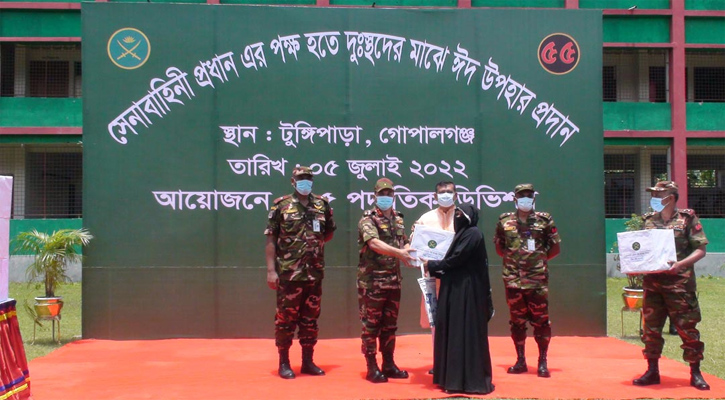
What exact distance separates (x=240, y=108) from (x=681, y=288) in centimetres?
498

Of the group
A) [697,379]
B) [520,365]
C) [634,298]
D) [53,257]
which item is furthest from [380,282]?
[53,257]

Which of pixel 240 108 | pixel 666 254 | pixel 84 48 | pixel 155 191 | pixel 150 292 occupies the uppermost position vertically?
pixel 84 48

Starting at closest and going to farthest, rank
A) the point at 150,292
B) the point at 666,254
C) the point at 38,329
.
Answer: the point at 666,254, the point at 150,292, the point at 38,329

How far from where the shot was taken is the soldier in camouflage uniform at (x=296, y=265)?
5.95m

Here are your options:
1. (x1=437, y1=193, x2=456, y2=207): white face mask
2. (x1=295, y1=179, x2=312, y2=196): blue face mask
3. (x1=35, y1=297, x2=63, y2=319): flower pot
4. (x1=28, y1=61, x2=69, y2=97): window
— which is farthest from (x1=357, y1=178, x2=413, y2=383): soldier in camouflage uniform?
(x1=28, y1=61, x2=69, y2=97): window

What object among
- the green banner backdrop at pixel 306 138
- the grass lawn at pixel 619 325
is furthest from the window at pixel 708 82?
the green banner backdrop at pixel 306 138

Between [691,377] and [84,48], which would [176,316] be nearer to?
[84,48]

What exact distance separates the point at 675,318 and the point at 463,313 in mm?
1753

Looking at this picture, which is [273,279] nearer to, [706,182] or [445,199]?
[445,199]

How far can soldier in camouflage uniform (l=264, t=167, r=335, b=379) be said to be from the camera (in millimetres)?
5945

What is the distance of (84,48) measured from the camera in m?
7.83

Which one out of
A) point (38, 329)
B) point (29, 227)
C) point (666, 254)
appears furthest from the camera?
point (29, 227)

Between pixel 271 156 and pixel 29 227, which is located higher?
pixel 271 156

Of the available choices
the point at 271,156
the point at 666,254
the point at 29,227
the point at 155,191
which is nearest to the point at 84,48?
the point at 155,191
